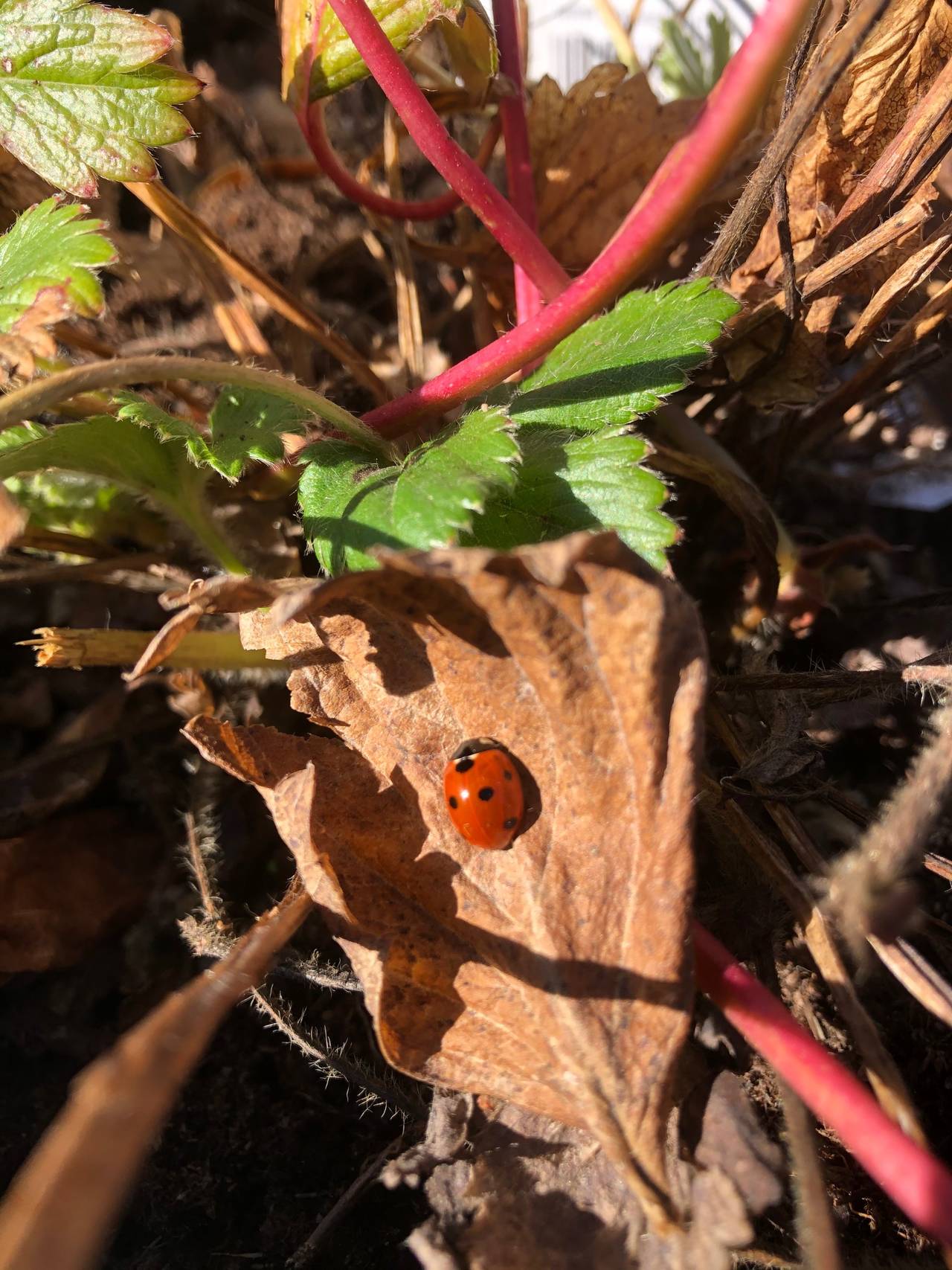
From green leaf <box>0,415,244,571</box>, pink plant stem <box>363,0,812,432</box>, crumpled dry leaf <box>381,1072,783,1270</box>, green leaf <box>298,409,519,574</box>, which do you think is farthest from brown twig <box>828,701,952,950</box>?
green leaf <box>0,415,244,571</box>

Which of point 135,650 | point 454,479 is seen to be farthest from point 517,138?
point 135,650

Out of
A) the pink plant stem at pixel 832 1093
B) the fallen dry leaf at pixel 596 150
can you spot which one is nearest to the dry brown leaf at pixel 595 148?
the fallen dry leaf at pixel 596 150

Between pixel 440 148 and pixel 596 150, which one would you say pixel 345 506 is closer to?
pixel 440 148

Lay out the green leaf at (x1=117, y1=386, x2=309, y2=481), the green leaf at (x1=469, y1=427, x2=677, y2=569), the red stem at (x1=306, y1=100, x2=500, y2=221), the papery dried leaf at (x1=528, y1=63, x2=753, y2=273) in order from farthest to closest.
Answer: the papery dried leaf at (x1=528, y1=63, x2=753, y2=273)
the red stem at (x1=306, y1=100, x2=500, y2=221)
the green leaf at (x1=117, y1=386, x2=309, y2=481)
the green leaf at (x1=469, y1=427, x2=677, y2=569)

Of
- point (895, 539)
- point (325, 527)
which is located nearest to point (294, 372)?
point (325, 527)

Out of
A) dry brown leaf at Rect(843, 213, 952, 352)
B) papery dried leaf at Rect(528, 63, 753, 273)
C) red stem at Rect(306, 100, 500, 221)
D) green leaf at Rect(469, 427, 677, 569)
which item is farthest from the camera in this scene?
papery dried leaf at Rect(528, 63, 753, 273)

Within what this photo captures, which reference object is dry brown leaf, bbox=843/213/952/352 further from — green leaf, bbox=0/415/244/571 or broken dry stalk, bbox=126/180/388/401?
green leaf, bbox=0/415/244/571
